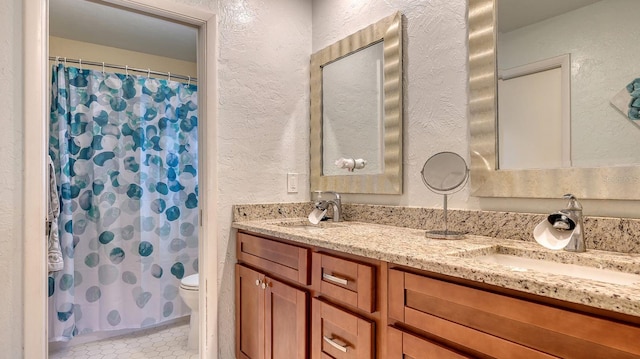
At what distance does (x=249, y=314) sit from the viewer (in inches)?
68.6

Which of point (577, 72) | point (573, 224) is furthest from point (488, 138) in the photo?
point (573, 224)

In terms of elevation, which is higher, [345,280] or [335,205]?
[335,205]

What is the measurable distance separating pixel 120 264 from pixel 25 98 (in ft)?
5.17

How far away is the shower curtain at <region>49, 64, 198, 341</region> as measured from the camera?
242 centimetres

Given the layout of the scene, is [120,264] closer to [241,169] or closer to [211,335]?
[211,335]

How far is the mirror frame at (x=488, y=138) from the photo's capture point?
117 cm

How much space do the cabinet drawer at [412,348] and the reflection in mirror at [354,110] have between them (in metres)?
0.94

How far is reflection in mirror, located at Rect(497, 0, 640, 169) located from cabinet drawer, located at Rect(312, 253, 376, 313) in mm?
670

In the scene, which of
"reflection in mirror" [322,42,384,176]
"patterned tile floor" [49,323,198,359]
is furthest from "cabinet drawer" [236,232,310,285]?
"patterned tile floor" [49,323,198,359]

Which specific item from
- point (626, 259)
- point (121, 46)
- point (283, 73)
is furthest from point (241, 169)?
point (121, 46)

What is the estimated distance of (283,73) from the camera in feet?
6.89

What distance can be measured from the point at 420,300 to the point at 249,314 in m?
1.07

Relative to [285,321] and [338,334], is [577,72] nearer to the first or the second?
[338,334]

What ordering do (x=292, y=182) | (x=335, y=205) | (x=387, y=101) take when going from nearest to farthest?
(x=387, y=101) < (x=335, y=205) < (x=292, y=182)
